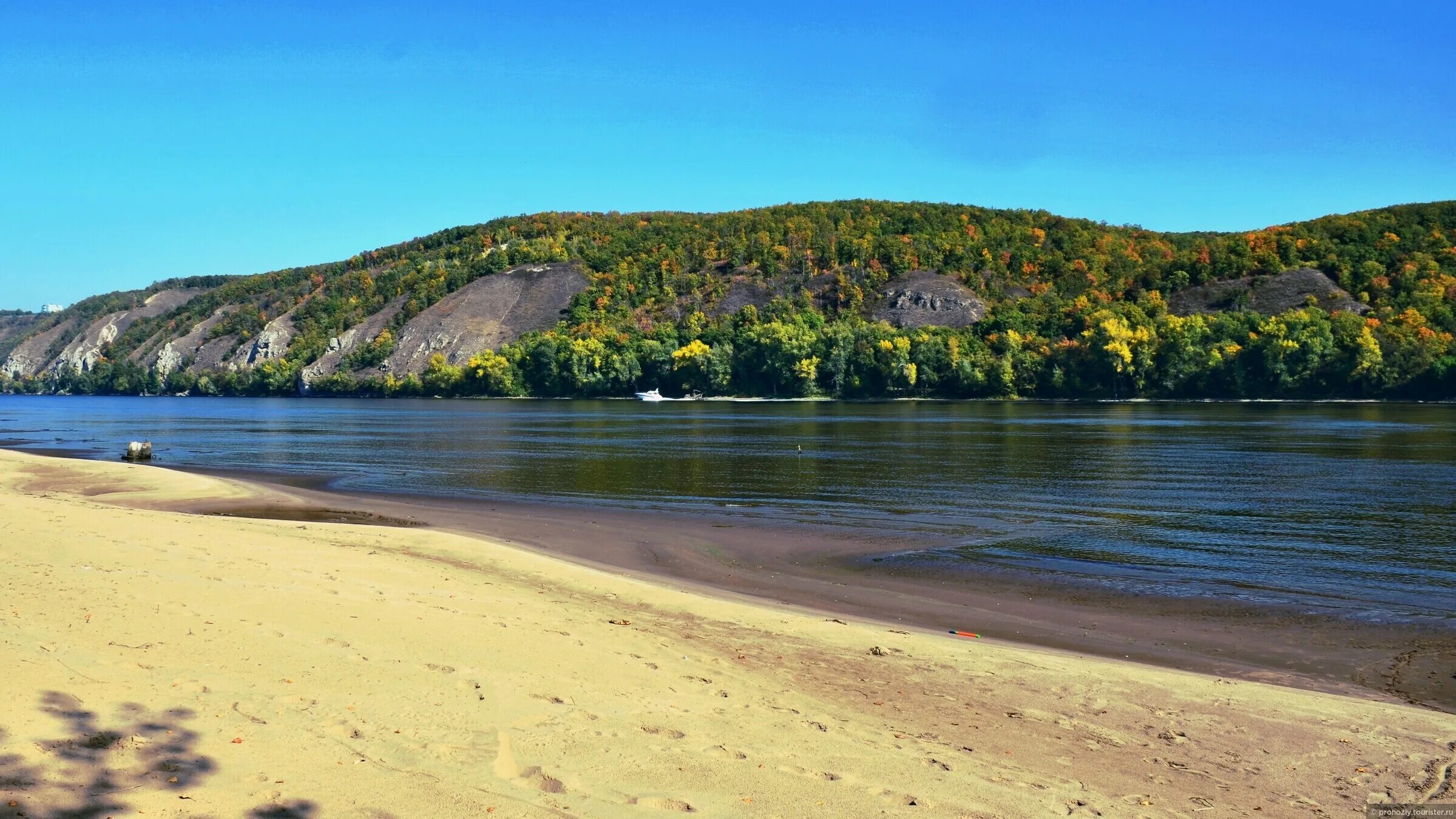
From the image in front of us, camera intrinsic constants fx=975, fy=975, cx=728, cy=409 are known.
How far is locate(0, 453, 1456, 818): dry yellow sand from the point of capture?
6.70 meters

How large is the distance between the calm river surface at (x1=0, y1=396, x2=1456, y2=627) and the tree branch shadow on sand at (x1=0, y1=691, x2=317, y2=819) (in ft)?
50.6

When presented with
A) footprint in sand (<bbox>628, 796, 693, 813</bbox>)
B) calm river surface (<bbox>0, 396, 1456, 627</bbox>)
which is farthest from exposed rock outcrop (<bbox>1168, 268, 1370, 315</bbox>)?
footprint in sand (<bbox>628, 796, 693, 813</bbox>)

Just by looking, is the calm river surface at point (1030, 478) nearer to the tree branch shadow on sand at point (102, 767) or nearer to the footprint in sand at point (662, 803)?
the footprint in sand at point (662, 803)

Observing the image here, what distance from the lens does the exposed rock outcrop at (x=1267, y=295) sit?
158 m

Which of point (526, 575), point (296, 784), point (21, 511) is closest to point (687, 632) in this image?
point (526, 575)

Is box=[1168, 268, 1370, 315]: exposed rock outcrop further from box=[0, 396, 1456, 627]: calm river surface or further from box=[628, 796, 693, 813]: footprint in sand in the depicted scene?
box=[628, 796, 693, 813]: footprint in sand

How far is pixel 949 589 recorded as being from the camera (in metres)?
17.7

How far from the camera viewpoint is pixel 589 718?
8359mm

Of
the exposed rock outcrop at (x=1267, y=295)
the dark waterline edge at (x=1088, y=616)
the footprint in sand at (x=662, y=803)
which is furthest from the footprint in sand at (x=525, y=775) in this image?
the exposed rock outcrop at (x=1267, y=295)

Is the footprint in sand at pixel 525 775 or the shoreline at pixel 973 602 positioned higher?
the footprint in sand at pixel 525 775

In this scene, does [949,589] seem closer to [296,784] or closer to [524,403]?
[296,784]

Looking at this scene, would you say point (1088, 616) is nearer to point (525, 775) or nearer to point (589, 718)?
point (589, 718)

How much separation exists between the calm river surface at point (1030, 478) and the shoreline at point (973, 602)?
1.22m

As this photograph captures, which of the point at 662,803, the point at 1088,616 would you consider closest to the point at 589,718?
the point at 662,803
